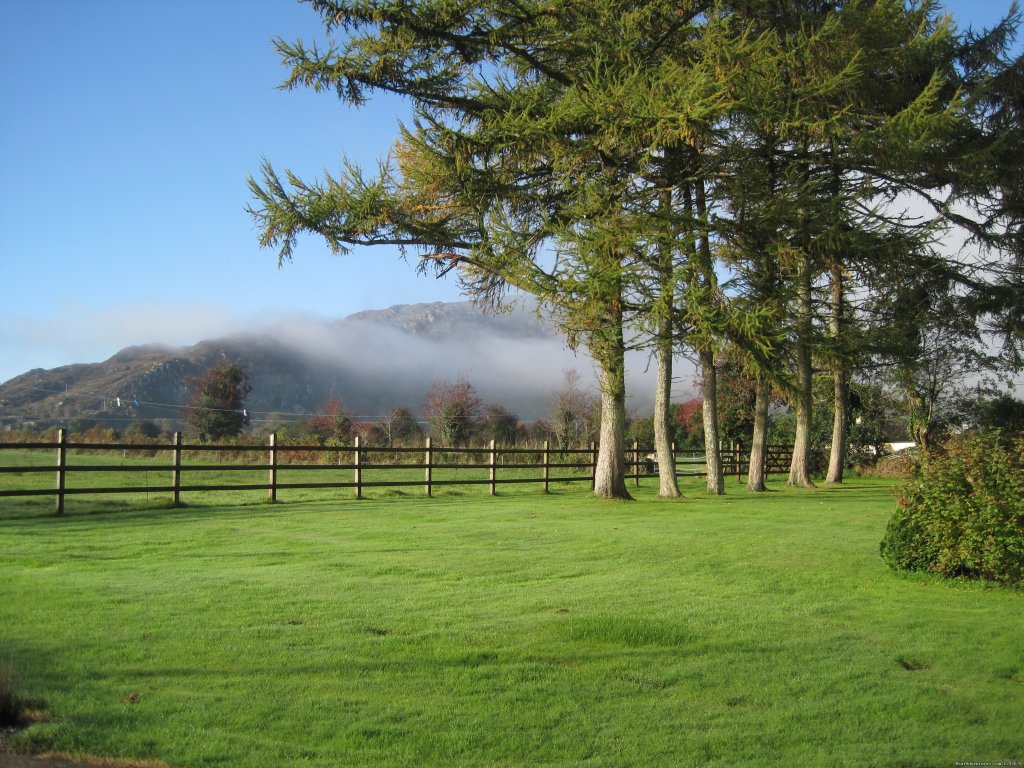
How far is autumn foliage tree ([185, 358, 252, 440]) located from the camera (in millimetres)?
48938

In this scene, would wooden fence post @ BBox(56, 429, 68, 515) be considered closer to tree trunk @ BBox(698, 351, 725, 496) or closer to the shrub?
the shrub

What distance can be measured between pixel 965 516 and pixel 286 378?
528 feet

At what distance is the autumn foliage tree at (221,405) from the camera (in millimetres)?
48938

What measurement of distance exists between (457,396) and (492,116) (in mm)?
33669

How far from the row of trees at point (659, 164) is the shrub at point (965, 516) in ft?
23.6

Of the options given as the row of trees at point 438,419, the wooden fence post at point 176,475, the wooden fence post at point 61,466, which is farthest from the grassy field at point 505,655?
the row of trees at point 438,419

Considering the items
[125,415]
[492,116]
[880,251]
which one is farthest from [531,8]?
[125,415]

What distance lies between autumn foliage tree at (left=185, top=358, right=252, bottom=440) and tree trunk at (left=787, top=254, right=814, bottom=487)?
32012 mm

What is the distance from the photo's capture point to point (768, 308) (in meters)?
16.3

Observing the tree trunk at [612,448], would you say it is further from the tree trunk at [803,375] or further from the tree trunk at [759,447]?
the tree trunk at [759,447]

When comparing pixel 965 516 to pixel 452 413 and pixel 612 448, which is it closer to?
pixel 612 448

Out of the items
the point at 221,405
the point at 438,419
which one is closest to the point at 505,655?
the point at 438,419

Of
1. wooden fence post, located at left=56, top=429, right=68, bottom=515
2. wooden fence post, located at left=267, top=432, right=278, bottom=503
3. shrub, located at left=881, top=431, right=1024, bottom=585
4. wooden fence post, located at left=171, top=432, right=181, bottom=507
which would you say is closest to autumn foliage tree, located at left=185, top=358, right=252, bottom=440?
wooden fence post, located at left=267, top=432, right=278, bottom=503

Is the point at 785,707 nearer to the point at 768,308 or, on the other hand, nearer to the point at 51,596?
the point at 51,596
